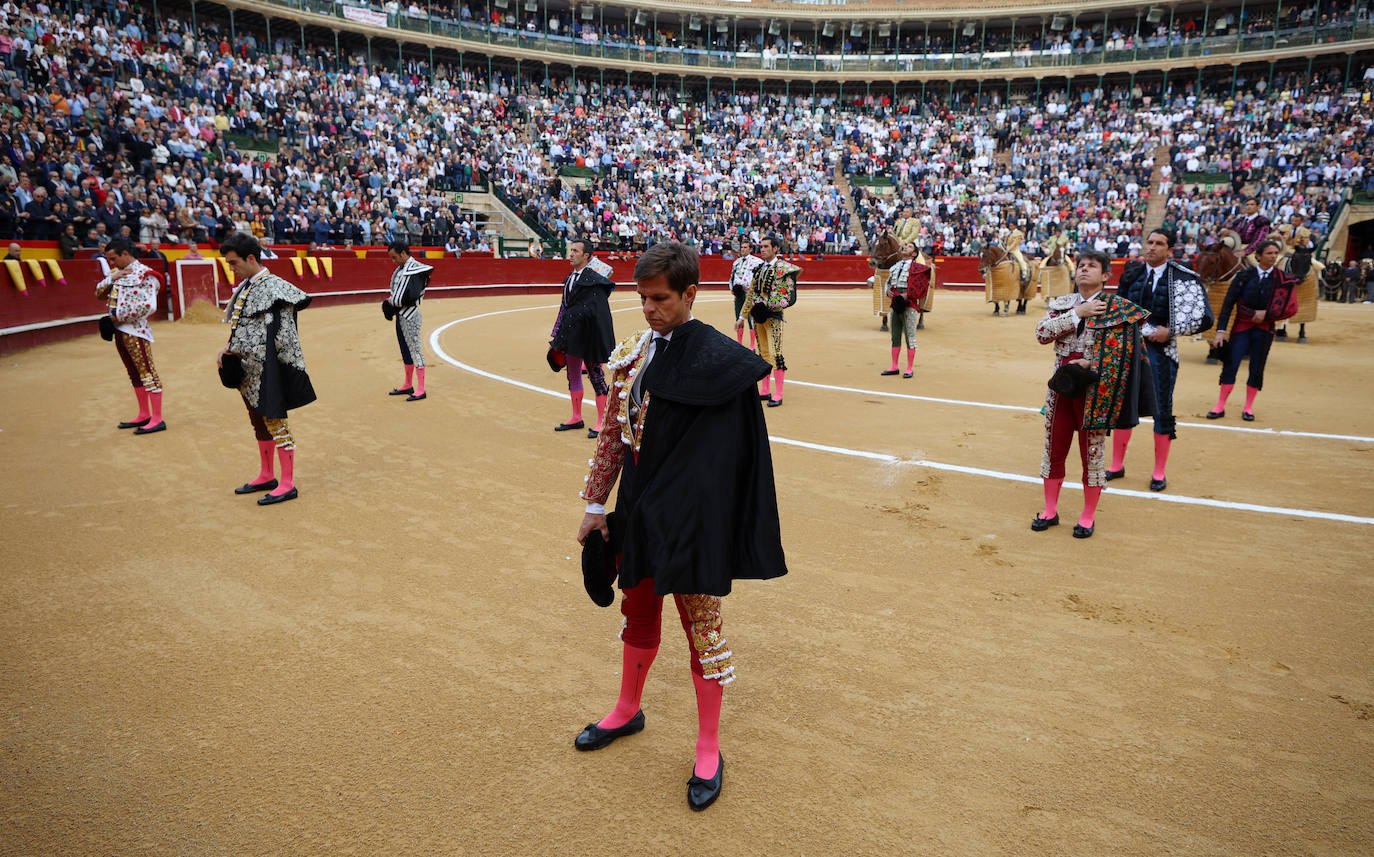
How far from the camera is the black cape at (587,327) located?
7043mm

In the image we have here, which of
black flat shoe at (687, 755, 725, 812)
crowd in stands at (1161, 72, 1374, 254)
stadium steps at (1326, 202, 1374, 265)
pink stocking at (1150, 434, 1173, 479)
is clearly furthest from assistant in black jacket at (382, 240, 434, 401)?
stadium steps at (1326, 202, 1374, 265)

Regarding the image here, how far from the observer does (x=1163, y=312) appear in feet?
18.0

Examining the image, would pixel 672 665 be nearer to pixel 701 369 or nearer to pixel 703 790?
pixel 703 790

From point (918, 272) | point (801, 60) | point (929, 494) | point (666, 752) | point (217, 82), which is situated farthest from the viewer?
point (801, 60)

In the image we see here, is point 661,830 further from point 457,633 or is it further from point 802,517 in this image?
point 802,517

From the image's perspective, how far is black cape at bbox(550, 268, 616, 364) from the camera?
7.04m

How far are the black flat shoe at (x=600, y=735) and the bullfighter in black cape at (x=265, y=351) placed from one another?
3.27m

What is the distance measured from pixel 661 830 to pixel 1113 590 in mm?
2723

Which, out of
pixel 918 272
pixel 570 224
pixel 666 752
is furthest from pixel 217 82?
pixel 666 752

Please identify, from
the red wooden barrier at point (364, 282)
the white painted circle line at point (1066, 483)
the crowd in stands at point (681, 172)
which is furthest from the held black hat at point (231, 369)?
the crowd in stands at point (681, 172)

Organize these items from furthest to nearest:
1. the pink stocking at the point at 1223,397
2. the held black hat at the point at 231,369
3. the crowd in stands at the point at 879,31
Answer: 1. the crowd in stands at the point at 879,31
2. the pink stocking at the point at 1223,397
3. the held black hat at the point at 231,369

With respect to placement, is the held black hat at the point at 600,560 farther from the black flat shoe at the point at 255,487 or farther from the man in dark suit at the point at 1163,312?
the man in dark suit at the point at 1163,312

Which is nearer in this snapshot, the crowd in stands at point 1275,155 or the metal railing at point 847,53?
the crowd in stands at point 1275,155

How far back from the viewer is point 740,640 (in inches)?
139
